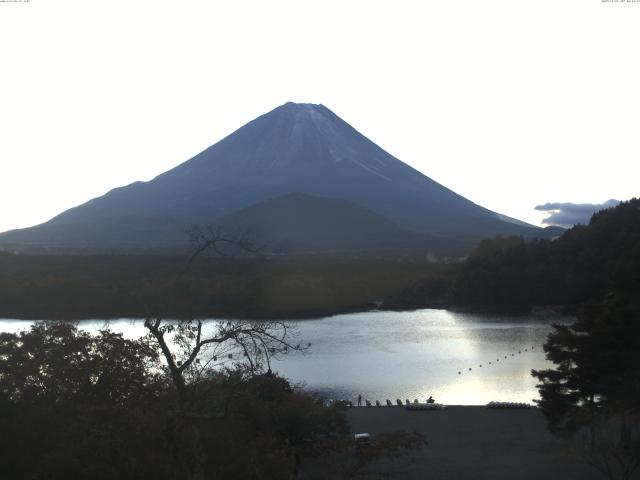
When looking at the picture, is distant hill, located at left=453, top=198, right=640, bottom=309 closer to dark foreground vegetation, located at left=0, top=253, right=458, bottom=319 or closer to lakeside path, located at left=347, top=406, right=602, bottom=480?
dark foreground vegetation, located at left=0, top=253, right=458, bottom=319

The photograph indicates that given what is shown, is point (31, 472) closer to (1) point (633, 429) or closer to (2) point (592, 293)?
(1) point (633, 429)

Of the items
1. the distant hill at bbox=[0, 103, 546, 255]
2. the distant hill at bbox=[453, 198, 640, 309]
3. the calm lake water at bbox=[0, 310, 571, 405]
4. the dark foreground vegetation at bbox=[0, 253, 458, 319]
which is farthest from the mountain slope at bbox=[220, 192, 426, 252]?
the calm lake water at bbox=[0, 310, 571, 405]

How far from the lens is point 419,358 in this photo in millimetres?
17906

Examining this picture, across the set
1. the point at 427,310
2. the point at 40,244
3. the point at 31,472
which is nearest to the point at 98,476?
the point at 31,472

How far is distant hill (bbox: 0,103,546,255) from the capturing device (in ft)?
217

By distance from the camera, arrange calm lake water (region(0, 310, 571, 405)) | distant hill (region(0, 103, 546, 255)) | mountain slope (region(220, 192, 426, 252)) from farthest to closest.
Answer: distant hill (region(0, 103, 546, 255))
mountain slope (region(220, 192, 426, 252))
calm lake water (region(0, 310, 571, 405))

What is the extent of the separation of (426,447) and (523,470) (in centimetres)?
131

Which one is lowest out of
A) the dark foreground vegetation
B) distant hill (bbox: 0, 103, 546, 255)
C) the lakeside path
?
the lakeside path

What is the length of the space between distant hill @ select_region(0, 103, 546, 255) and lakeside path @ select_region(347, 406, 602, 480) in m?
52.0

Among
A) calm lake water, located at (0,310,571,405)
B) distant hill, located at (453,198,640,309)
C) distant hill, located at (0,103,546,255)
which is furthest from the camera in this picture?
distant hill, located at (0,103,546,255)

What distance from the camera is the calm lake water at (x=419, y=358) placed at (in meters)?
14.1

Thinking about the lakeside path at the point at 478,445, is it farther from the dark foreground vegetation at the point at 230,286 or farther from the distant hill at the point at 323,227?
the distant hill at the point at 323,227

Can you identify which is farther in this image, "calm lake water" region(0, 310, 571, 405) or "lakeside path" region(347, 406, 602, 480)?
"calm lake water" region(0, 310, 571, 405)

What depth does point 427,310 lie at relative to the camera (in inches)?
1244
